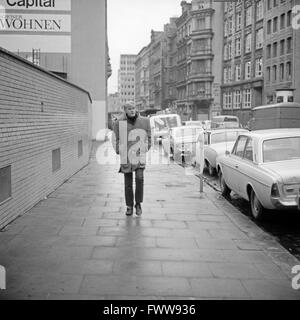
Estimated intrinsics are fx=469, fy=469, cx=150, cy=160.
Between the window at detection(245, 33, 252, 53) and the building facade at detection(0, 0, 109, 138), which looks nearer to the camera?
the building facade at detection(0, 0, 109, 138)

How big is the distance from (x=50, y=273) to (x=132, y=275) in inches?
31.5

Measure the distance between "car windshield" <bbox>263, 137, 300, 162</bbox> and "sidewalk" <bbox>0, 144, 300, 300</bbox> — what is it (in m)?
1.15

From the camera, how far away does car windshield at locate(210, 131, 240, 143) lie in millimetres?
15148

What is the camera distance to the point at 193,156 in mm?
18672

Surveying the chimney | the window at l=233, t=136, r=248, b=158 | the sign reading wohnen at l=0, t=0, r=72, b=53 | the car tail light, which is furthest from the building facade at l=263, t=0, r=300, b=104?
the car tail light

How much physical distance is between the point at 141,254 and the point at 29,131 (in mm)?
3469

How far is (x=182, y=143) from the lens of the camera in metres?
19.3

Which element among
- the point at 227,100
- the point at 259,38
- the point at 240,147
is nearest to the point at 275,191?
the point at 240,147

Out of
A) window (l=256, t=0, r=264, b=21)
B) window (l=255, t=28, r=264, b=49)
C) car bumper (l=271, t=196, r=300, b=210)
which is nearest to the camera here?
car bumper (l=271, t=196, r=300, b=210)

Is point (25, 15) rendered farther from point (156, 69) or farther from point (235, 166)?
point (156, 69)

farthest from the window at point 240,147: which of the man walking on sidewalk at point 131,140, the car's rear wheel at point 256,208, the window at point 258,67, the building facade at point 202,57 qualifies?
the building facade at point 202,57

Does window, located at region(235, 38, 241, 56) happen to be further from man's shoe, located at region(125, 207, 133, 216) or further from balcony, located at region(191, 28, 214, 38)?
man's shoe, located at region(125, 207, 133, 216)

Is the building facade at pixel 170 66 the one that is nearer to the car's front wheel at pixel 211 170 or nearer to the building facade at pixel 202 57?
the building facade at pixel 202 57
